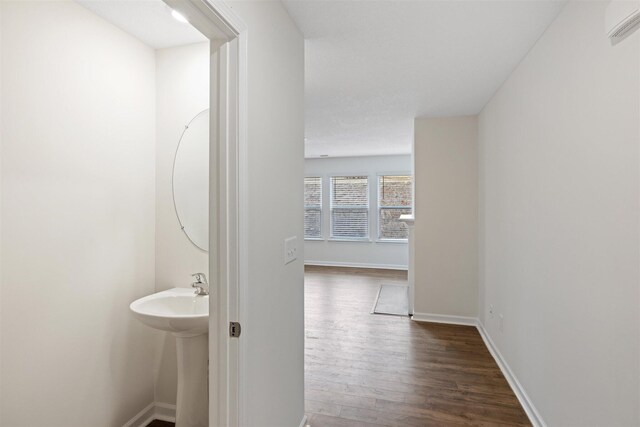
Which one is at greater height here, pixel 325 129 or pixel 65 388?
pixel 325 129

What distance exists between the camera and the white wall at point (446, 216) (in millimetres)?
3734

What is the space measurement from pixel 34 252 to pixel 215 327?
0.95 meters

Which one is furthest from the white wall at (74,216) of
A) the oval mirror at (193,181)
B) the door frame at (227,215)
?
the door frame at (227,215)

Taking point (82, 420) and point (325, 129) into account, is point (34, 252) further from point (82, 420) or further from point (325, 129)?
point (325, 129)

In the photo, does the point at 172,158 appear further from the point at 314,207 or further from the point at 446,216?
the point at 314,207

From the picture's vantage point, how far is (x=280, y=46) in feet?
5.31

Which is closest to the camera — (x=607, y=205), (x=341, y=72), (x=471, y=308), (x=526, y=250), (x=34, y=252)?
(x=607, y=205)

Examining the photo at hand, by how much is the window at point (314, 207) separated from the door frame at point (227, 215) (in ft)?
20.9

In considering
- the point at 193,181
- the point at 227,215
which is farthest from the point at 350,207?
the point at 227,215

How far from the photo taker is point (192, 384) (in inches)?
70.9

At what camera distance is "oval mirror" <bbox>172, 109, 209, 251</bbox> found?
6.59 ft

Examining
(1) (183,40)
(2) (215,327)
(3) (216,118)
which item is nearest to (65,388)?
(2) (215,327)

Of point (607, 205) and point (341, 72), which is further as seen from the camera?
point (341, 72)

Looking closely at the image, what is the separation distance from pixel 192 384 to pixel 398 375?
1.61m
